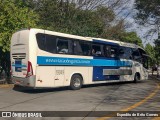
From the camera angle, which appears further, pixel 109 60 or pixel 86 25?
pixel 86 25

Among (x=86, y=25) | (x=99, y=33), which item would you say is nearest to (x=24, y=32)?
(x=86, y=25)

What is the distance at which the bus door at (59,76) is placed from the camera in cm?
1598

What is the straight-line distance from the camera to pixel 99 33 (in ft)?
99.9

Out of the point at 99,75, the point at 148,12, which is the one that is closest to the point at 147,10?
the point at 148,12

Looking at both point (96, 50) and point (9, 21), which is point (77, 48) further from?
point (9, 21)

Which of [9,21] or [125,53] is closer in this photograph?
[9,21]

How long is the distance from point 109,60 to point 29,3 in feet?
27.6

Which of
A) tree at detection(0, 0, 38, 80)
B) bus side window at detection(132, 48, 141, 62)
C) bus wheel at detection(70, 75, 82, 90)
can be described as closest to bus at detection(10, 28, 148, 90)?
bus wheel at detection(70, 75, 82, 90)

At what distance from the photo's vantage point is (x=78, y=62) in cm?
1742

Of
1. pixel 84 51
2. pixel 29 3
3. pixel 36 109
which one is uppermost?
pixel 29 3

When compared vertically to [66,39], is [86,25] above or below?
above

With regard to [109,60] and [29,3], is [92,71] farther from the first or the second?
[29,3]

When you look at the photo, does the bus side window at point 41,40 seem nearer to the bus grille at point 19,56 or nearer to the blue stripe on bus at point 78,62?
the blue stripe on bus at point 78,62

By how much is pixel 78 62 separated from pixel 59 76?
175 centimetres
